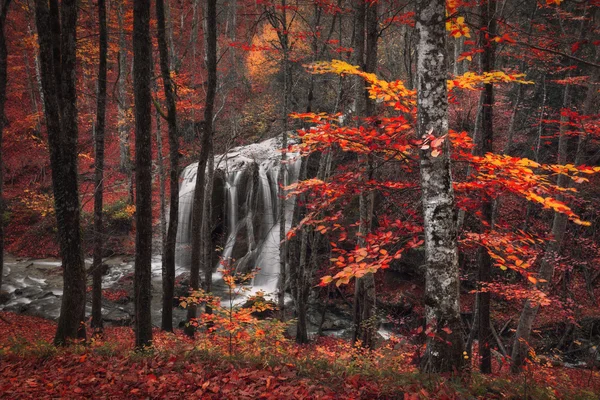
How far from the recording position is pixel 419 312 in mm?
12234

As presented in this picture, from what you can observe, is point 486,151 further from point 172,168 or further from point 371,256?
point 172,168

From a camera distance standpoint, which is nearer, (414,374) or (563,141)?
(414,374)

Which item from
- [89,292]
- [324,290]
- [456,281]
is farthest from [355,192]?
[89,292]

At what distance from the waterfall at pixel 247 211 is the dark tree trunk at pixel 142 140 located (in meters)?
10.2

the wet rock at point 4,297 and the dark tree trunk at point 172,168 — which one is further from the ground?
the dark tree trunk at point 172,168

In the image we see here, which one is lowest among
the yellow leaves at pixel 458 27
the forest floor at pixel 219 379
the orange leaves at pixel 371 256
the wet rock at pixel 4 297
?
the wet rock at pixel 4 297

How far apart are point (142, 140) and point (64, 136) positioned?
1.79 metres

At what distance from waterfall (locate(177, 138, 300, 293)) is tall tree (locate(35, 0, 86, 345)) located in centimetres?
977

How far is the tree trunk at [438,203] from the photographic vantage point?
3590 mm

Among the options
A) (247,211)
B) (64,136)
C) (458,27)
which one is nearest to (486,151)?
(458,27)

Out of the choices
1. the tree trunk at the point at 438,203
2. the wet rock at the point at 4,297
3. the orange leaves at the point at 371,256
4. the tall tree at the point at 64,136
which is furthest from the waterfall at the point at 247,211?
the tree trunk at the point at 438,203

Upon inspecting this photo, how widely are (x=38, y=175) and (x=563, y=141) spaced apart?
27.6 meters

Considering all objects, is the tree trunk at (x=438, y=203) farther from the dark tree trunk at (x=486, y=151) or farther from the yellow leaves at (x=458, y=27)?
the dark tree trunk at (x=486, y=151)

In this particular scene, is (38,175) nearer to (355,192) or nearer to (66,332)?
(66,332)
